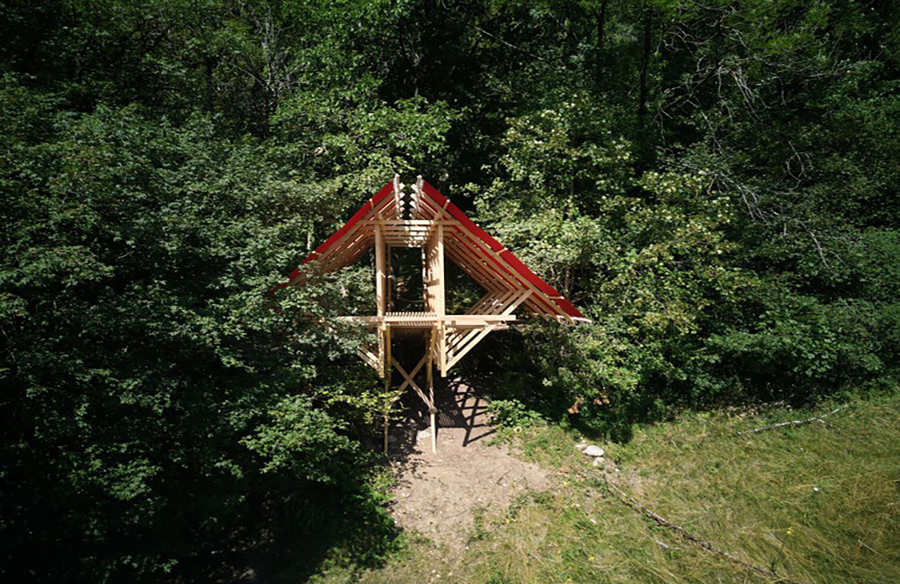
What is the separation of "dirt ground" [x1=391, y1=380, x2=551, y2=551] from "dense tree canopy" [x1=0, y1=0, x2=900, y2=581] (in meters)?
0.81

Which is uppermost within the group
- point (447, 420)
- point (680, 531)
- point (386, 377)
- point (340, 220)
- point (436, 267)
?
point (340, 220)

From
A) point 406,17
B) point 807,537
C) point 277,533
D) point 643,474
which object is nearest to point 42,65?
point 406,17

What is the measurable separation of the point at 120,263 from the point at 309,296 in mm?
2654

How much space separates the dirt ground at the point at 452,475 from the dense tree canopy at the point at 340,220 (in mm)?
813

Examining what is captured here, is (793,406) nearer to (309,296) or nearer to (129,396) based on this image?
(309,296)

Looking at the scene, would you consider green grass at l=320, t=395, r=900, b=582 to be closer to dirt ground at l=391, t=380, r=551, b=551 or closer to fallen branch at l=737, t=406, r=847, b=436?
fallen branch at l=737, t=406, r=847, b=436

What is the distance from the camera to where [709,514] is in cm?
731

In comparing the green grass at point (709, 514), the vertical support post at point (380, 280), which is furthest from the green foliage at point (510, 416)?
the vertical support post at point (380, 280)

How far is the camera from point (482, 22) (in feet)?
49.9

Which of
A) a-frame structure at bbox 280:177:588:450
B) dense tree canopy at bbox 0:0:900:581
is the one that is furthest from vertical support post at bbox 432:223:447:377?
dense tree canopy at bbox 0:0:900:581

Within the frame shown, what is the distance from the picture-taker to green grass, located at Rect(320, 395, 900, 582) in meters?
6.39

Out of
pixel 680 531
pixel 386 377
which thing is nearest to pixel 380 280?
pixel 386 377

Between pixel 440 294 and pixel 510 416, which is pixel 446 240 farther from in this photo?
pixel 510 416

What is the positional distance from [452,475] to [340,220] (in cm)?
640
